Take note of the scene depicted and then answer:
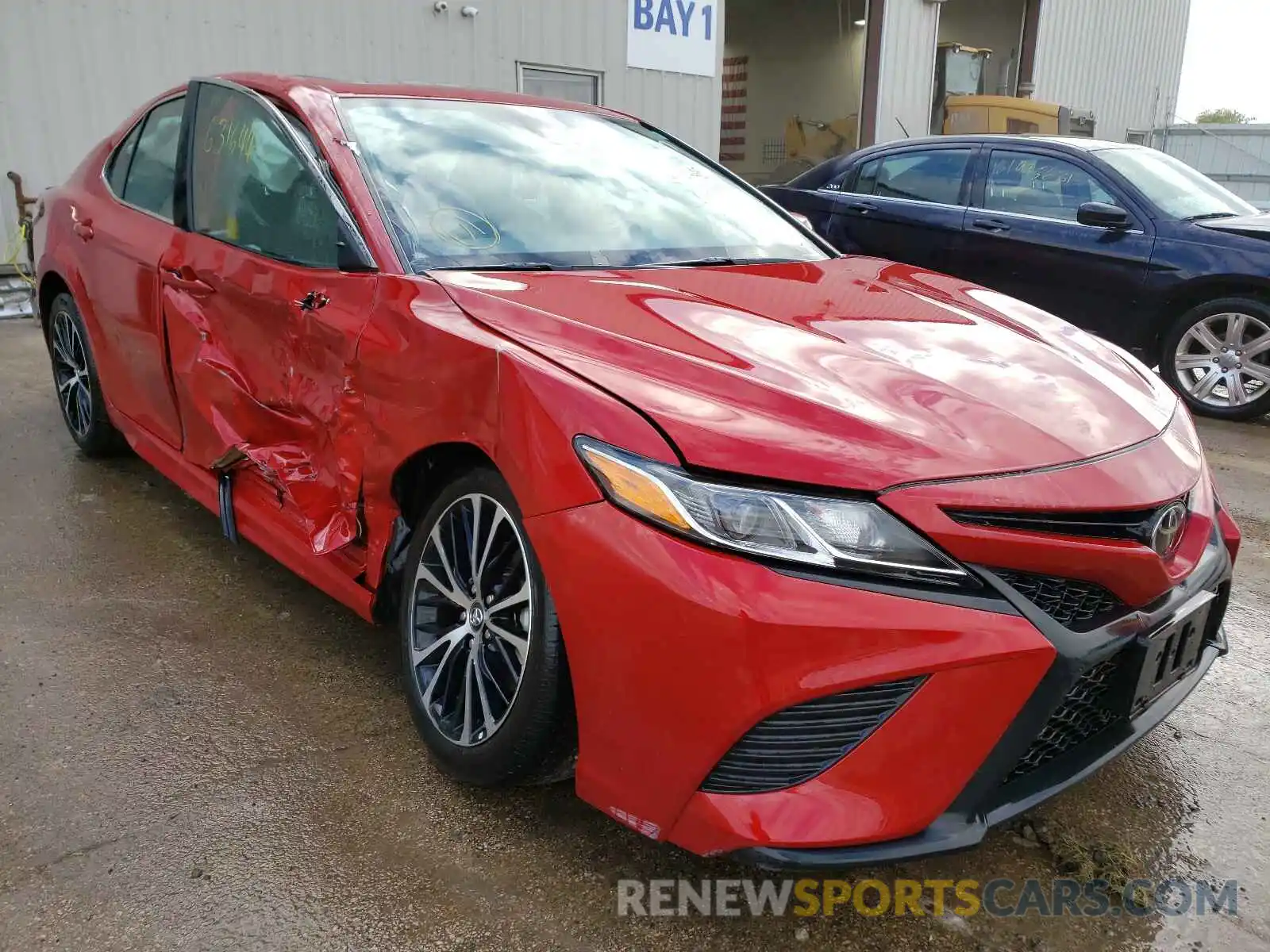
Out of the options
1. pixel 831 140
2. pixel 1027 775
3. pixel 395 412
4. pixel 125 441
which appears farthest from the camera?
pixel 831 140

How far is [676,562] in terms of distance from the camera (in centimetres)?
155

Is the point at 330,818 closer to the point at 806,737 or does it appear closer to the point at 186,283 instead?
the point at 806,737

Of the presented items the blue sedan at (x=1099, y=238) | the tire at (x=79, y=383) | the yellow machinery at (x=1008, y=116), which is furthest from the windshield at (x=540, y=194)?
the yellow machinery at (x=1008, y=116)

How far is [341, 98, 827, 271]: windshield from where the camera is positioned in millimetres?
2424

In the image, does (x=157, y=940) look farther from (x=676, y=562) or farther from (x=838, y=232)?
(x=838, y=232)

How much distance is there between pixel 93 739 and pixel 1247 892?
2.48 m

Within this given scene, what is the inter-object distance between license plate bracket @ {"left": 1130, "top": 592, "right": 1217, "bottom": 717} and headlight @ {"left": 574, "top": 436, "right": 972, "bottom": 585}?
1.37 ft

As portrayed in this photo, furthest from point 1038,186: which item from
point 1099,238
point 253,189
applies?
point 253,189

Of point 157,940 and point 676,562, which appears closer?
point 676,562

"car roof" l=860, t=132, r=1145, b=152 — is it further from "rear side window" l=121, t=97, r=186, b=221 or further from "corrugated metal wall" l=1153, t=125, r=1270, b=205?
"corrugated metal wall" l=1153, t=125, r=1270, b=205

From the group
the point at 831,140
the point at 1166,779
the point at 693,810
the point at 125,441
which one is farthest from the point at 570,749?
the point at 831,140

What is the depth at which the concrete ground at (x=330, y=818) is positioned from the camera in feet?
5.92

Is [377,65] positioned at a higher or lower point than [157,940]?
higher

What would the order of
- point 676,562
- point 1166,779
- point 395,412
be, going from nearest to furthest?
point 676,562
point 395,412
point 1166,779
